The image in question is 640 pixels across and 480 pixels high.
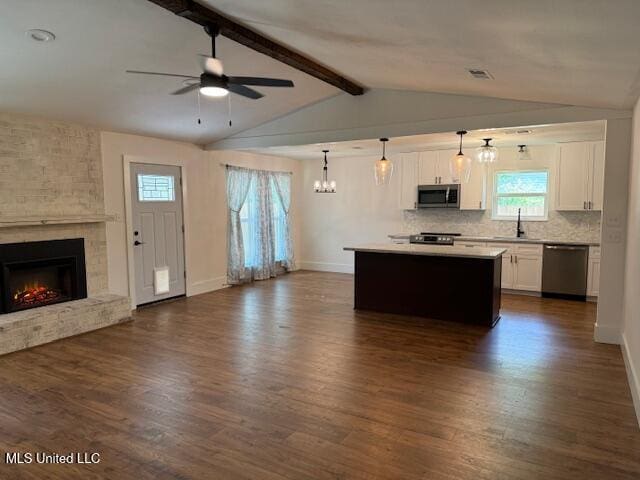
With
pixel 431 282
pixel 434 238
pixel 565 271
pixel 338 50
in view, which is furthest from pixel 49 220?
pixel 565 271

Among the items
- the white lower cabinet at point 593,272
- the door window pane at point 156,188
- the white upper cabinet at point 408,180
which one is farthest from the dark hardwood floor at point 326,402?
the white upper cabinet at point 408,180

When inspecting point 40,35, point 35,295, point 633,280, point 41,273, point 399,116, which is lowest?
point 35,295

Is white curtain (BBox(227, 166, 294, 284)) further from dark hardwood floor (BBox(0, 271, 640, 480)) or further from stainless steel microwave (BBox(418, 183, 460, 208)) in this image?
stainless steel microwave (BBox(418, 183, 460, 208))

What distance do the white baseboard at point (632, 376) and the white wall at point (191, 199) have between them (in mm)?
5707

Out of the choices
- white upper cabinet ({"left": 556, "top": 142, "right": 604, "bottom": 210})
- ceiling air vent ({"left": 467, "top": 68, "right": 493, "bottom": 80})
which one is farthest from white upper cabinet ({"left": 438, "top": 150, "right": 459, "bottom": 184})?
ceiling air vent ({"left": 467, "top": 68, "right": 493, "bottom": 80})

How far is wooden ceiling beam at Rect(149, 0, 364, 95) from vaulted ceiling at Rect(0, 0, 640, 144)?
0.29ft

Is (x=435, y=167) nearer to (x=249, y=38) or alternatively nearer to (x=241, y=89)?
(x=249, y=38)

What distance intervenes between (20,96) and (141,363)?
289 centimetres

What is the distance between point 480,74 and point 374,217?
5092mm

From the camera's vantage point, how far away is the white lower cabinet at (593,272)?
20.1 feet

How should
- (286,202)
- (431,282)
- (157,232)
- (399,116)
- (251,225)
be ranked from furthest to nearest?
(286,202) → (251,225) → (157,232) → (431,282) → (399,116)

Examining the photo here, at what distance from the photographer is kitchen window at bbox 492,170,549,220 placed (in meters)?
6.93

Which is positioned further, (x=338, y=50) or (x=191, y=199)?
(x=191, y=199)

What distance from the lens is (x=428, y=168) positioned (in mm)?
7578
